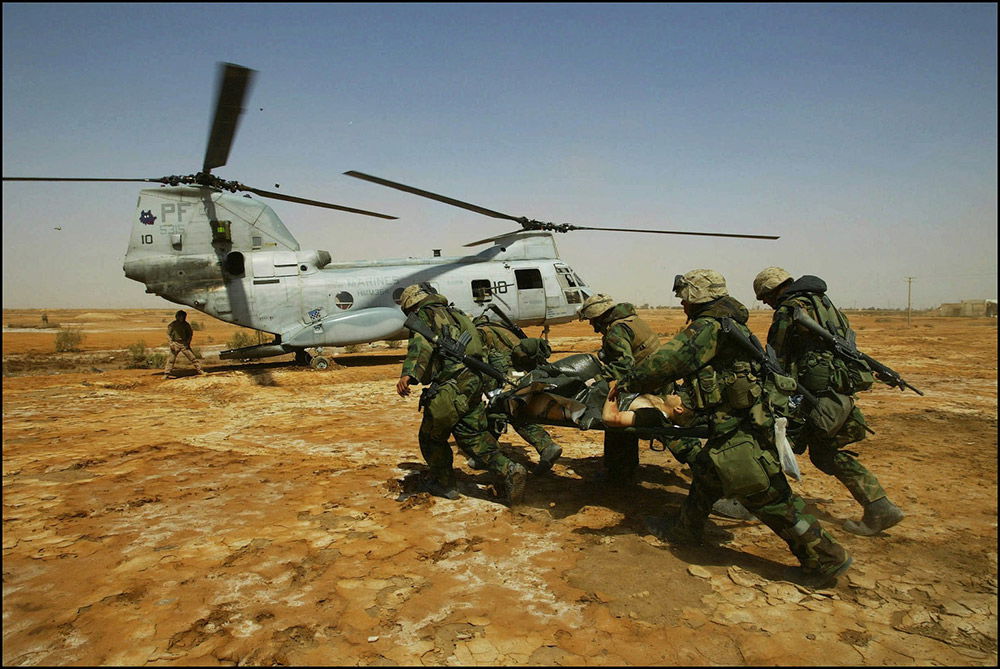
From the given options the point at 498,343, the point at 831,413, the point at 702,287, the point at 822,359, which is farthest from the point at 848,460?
the point at 498,343

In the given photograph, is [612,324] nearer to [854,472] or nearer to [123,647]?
[854,472]

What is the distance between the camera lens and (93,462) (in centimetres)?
606

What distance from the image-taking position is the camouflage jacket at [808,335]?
13.8 ft

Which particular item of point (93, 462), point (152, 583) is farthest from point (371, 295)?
point (152, 583)

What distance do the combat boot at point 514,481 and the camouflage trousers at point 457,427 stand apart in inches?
1.9

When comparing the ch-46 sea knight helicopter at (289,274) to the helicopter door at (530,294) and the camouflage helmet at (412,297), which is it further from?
the camouflage helmet at (412,297)

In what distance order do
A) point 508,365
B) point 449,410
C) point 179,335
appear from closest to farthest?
point 449,410 < point 508,365 < point 179,335

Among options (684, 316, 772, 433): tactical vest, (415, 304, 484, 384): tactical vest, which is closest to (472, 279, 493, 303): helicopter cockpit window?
(415, 304, 484, 384): tactical vest

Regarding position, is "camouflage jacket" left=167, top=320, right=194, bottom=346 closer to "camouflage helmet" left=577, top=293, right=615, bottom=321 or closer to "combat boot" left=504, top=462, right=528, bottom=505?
"combat boot" left=504, top=462, right=528, bottom=505

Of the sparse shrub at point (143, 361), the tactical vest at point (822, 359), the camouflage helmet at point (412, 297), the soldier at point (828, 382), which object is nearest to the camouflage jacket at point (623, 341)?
the soldier at point (828, 382)

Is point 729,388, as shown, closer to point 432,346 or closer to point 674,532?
point 674,532

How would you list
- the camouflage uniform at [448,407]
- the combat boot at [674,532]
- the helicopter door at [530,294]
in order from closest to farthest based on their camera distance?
the combat boot at [674,532]
the camouflage uniform at [448,407]
the helicopter door at [530,294]

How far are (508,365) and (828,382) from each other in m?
2.99

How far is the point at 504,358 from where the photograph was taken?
235 inches
